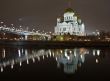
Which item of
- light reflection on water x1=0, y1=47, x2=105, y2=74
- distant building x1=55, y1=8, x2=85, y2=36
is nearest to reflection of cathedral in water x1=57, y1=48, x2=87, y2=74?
light reflection on water x1=0, y1=47, x2=105, y2=74

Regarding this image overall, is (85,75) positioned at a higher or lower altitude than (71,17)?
lower

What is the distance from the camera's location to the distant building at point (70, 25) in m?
93.4

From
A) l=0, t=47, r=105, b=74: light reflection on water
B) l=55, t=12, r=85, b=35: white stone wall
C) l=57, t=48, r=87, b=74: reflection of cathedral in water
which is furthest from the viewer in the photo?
l=55, t=12, r=85, b=35: white stone wall

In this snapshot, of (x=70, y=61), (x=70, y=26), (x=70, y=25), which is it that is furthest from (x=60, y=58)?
(x=70, y=25)

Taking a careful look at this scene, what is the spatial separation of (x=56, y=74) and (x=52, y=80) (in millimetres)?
2029

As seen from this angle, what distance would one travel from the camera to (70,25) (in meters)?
93.2

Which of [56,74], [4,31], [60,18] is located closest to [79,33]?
[60,18]

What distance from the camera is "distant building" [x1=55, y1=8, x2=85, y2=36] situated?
3676 inches

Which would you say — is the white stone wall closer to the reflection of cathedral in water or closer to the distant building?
the distant building

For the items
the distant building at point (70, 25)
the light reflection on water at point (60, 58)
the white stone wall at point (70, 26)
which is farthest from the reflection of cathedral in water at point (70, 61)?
the white stone wall at point (70, 26)

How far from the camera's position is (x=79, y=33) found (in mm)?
95375

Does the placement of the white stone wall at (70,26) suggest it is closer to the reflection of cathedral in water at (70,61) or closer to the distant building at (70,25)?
the distant building at (70,25)

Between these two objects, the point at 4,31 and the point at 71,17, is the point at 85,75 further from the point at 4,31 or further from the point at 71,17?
the point at 71,17

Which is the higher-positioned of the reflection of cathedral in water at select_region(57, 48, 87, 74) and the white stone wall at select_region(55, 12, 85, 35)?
the white stone wall at select_region(55, 12, 85, 35)
